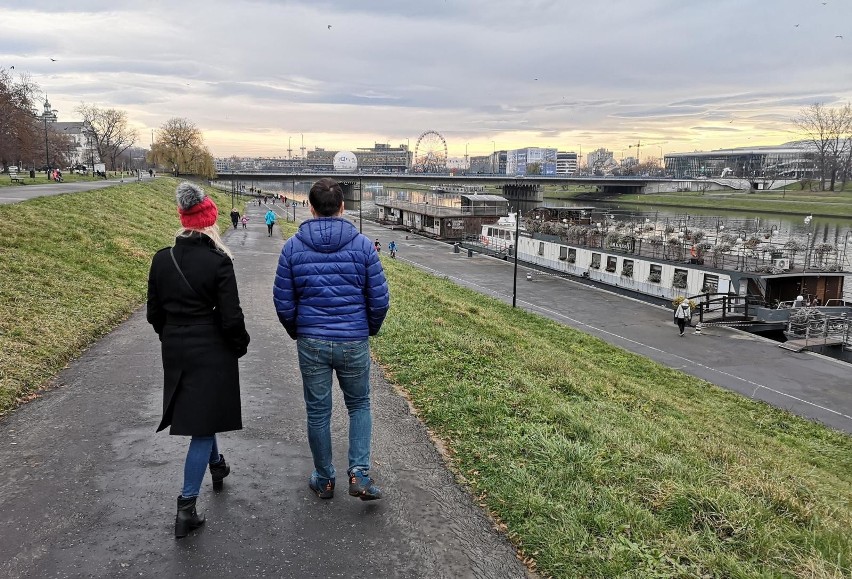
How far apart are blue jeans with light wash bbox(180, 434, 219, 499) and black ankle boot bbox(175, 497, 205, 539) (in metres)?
0.04

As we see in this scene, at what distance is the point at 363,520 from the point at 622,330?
2195 centimetres

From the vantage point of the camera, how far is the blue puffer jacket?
418 cm

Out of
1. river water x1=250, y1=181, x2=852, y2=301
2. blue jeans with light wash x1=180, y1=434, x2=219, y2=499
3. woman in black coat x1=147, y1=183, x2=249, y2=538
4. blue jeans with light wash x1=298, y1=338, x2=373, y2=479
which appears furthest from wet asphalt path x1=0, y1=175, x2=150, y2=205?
river water x1=250, y1=181, x2=852, y2=301

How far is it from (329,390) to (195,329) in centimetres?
107

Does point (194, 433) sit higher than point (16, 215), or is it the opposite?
point (16, 215)

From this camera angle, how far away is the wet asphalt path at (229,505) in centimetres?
366

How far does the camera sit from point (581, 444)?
5.52 m

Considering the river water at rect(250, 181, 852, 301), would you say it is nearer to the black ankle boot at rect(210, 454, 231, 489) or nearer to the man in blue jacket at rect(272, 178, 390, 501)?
the man in blue jacket at rect(272, 178, 390, 501)

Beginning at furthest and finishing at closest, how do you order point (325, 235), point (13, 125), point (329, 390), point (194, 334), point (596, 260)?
point (13, 125)
point (596, 260)
point (329, 390)
point (325, 235)
point (194, 334)

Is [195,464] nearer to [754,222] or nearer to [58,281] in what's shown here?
[58,281]

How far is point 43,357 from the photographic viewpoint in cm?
760

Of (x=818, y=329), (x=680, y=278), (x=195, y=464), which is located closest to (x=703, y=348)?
(x=818, y=329)

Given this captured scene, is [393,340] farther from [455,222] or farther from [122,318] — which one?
[455,222]

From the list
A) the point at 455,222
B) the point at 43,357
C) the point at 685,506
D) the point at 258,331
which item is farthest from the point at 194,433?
the point at 455,222
